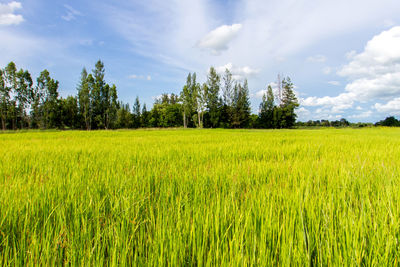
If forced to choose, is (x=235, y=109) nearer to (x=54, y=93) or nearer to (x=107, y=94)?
(x=107, y=94)

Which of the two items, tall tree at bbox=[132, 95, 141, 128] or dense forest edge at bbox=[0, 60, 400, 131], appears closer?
dense forest edge at bbox=[0, 60, 400, 131]

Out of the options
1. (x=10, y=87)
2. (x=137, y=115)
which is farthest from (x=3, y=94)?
(x=137, y=115)

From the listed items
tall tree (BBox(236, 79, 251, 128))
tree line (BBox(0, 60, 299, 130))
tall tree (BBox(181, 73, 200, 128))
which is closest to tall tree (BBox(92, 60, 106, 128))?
tree line (BBox(0, 60, 299, 130))

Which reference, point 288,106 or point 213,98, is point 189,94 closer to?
point 213,98

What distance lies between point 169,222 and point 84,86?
169 ft

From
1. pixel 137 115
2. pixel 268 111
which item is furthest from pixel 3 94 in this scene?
pixel 268 111

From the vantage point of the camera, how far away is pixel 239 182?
1464 mm

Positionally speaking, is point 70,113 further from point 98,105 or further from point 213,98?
point 213,98

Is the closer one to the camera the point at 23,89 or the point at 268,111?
the point at 23,89

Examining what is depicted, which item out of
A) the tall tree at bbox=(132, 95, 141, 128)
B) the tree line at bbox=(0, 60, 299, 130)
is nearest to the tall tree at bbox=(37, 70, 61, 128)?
the tree line at bbox=(0, 60, 299, 130)

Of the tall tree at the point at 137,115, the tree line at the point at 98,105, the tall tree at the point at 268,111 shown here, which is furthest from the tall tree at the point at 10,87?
the tall tree at the point at 268,111

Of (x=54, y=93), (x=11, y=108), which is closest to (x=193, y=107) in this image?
(x=54, y=93)

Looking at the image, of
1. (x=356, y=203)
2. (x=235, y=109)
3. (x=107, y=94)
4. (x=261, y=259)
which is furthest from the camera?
(x=235, y=109)

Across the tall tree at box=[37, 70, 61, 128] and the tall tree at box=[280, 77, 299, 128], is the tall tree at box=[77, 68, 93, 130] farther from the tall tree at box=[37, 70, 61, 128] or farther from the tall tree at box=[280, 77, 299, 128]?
the tall tree at box=[280, 77, 299, 128]
